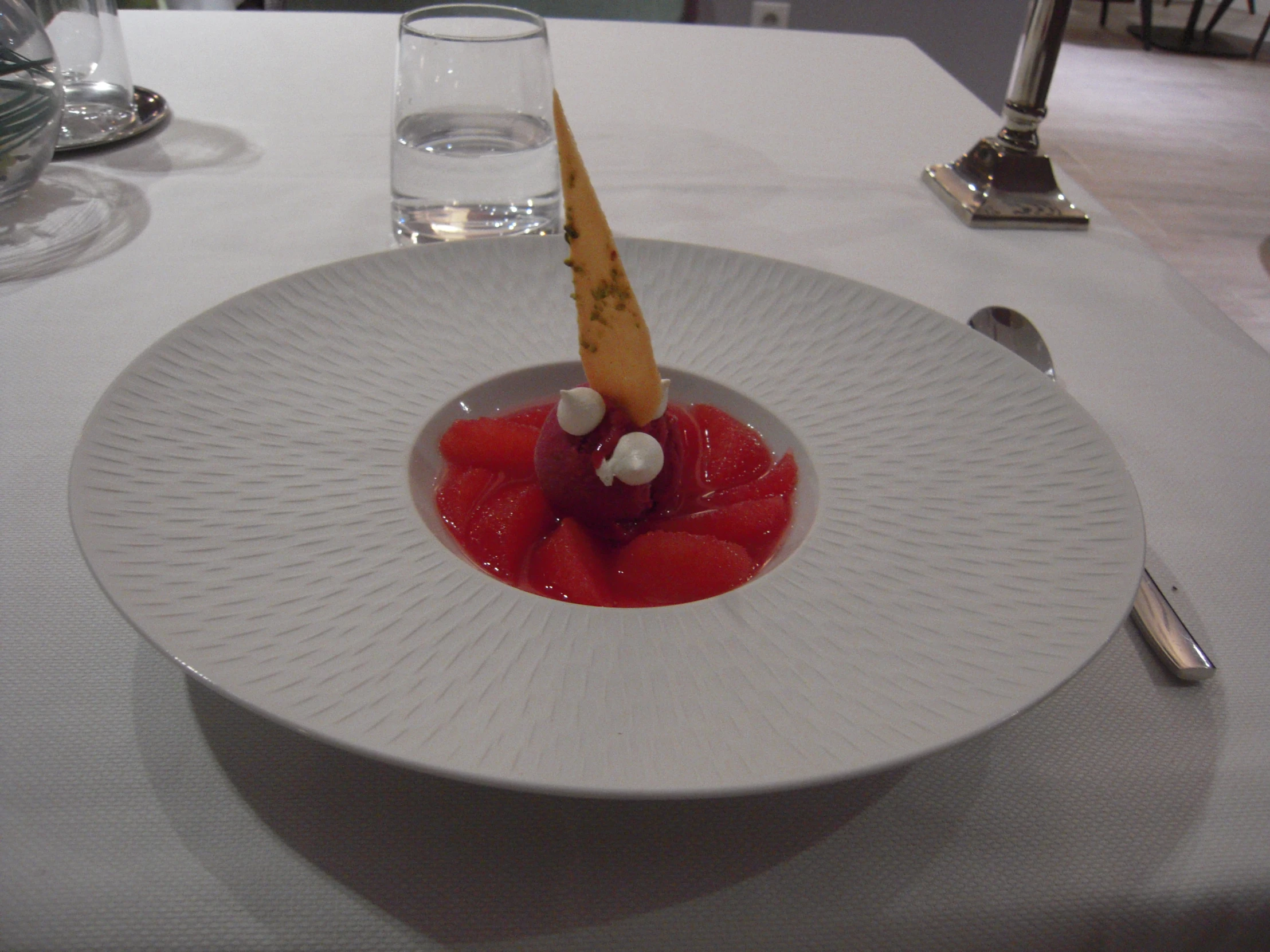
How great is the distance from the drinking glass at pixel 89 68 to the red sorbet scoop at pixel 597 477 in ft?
3.10

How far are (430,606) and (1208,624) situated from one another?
0.54 m

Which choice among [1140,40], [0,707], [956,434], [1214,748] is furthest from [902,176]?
[1140,40]

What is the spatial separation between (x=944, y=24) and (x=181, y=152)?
2.87 meters

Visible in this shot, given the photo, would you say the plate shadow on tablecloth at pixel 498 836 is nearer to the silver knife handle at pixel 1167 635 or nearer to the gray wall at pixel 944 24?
the silver knife handle at pixel 1167 635

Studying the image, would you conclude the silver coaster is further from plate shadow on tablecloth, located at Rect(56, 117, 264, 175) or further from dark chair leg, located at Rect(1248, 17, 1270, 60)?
dark chair leg, located at Rect(1248, 17, 1270, 60)

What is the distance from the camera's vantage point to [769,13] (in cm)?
339

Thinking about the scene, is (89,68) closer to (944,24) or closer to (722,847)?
(722,847)

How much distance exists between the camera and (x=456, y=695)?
48 cm

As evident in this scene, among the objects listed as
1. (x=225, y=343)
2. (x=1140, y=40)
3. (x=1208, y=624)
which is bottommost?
(x=1140, y=40)

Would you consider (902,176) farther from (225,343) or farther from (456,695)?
(456,695)

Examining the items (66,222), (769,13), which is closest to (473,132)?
(66,222)

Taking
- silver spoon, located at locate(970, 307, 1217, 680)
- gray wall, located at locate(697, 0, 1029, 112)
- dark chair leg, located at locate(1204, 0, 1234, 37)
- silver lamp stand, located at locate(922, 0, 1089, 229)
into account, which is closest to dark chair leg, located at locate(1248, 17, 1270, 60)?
dark chair leg, located at locate(1204, 0, 1234, 37)

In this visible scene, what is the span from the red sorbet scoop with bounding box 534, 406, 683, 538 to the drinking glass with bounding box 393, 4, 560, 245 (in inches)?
14.2

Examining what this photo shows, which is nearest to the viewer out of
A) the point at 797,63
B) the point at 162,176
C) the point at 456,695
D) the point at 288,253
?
the point at 456,695
